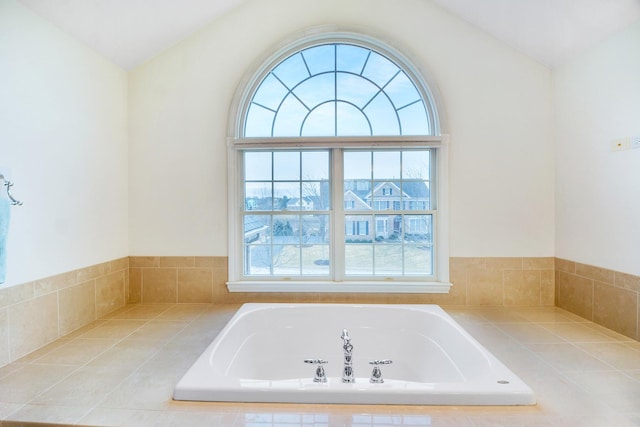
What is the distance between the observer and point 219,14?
8.27 ft

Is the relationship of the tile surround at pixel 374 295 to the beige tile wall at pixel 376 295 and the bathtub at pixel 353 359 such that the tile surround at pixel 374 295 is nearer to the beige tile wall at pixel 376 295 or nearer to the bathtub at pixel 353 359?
the beige tile wall at pixel 376 295

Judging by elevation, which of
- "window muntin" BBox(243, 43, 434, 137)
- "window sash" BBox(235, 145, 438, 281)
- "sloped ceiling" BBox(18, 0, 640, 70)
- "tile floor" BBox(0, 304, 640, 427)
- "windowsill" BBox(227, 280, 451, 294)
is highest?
"sloped ceiling" BBox(18, 0, 640, 70)

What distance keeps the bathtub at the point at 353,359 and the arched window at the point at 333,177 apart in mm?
368

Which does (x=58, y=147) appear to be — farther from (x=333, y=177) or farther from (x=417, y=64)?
(x=417, y=64)

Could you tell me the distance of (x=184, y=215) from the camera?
2.57m

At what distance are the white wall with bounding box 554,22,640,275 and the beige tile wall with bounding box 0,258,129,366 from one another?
3307 millimetres

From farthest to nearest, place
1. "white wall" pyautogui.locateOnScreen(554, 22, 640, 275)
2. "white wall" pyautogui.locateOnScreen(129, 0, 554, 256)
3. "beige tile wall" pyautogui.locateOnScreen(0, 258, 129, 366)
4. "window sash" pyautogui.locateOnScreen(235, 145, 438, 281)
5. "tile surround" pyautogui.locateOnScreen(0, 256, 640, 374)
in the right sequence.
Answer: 1. "window sash" pyautogui.locateOnScreen(235, 145, 438, 281)
2. "white wall" pyautogui.locateOnScreen(129, 0, 554, 256)
3. "tile surround" pyautogui.locateOnScreen(0, 256, 640, 374)
4. "white wall" pyautogui.locateOnScreen(554, 22, 640, 275)
5. "beige tile wall" pyautogui.locateOnScreen(0, 258, 129, 366)

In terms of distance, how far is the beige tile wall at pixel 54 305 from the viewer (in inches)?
65.4

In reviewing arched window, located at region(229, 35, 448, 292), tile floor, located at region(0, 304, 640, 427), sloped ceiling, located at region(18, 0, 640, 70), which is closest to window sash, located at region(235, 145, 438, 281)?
arched window, located at region(229, 35, 448, 292)

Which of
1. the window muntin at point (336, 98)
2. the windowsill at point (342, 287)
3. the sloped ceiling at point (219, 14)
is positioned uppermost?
the sloped ceiling at point (219, 14)

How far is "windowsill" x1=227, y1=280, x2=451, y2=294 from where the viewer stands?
2.49 m

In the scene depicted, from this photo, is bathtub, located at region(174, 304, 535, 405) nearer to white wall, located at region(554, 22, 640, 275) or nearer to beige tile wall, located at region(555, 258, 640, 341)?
beige tile wall, located at region(555, 258, 640, 341)

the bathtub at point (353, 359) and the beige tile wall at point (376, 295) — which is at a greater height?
the beige tile wall at point (376, 295)

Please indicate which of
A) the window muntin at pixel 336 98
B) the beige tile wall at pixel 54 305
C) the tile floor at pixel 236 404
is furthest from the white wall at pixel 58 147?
the window muntin at pixel 336 98
